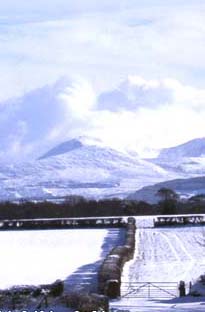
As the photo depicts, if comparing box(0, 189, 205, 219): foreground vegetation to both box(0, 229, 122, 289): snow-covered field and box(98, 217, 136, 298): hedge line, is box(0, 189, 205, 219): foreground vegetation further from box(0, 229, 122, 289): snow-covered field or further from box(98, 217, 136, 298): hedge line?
box(98, 217, 136, 298): hedge line

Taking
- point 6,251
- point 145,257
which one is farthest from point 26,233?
point 145,257

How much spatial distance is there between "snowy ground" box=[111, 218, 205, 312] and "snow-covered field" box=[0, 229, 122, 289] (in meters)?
2.07

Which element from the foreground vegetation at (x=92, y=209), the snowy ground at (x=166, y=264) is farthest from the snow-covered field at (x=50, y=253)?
the foreground vegetation at (x=92, y=209)

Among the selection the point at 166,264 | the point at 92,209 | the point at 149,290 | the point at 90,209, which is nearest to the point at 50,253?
the point at 166,264

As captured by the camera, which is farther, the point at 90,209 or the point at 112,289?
the point at 90,209

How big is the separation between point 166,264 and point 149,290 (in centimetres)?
1074

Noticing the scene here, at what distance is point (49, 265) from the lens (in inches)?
1825

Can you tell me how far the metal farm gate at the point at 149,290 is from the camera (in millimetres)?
32781

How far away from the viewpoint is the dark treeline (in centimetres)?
10769

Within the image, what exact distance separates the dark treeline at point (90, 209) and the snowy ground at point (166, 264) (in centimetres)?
3431

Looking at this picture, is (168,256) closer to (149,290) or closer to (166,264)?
(166,264)

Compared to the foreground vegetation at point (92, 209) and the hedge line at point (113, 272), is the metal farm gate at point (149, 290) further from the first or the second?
the foreground vegetation at point (92, 209)

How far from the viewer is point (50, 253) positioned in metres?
54.8

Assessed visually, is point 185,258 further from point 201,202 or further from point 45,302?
point 201,202
